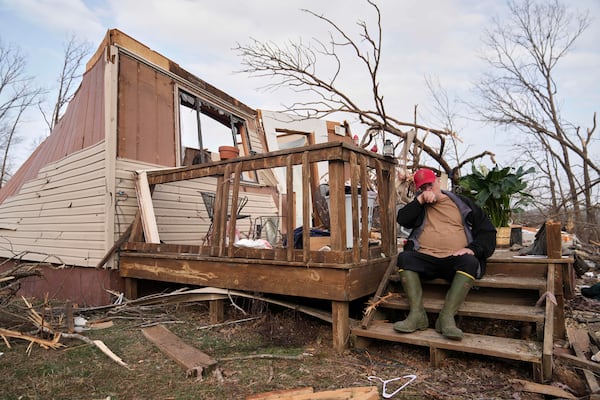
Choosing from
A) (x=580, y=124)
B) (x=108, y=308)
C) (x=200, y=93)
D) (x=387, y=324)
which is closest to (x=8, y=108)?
(x=200, y=93)

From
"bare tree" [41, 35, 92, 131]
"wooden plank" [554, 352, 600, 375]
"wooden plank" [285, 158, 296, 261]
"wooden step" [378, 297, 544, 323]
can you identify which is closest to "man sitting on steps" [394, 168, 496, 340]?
"wooden step" [378, 297, 544, 323]

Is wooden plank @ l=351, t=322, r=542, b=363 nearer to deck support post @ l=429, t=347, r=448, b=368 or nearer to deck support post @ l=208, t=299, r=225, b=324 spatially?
deck support post @ l=429, t=347, r=448, b=368

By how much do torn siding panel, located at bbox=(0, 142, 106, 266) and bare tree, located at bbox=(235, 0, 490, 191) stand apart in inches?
155

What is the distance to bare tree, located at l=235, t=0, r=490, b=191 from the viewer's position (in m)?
7.26

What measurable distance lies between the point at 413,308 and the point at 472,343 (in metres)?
0.49

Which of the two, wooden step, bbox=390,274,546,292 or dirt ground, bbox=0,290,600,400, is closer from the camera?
dirt ground, bbox=0,290,600,400

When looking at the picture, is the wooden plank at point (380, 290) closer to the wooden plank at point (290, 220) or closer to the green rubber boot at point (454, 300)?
the green rubber boot at point (454, 300)

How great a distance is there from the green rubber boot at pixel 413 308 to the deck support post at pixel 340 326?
0.42 meters

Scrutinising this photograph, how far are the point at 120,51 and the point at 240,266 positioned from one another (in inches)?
147

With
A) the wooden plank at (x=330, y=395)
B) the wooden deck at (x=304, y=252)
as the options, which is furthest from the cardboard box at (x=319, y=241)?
the wooden plank at (x=330, y=395)

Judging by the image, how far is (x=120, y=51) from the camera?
17.4 feet

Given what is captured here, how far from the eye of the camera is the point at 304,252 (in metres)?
3.23

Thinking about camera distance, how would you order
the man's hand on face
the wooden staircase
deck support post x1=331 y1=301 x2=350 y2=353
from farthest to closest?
the man's hand on face → deck support post x1=331 y1=301 x2=350 y2=353 → the wooden staircase

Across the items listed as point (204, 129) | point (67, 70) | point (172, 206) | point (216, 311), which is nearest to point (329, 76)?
point (204, 129)
